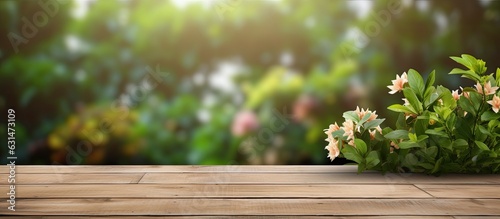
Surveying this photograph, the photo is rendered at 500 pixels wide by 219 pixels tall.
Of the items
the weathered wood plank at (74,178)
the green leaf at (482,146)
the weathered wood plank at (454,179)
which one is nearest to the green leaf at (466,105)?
the green leaf at (482,146)

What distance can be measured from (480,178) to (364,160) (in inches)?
14.2

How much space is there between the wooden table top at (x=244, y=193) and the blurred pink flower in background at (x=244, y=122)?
0.24 m

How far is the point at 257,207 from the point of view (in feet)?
4.24

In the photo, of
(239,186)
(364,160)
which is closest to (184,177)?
(239,186)

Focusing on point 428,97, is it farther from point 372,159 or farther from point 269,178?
point 269,178

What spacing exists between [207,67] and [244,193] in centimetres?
82

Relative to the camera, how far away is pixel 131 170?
1.94 meters

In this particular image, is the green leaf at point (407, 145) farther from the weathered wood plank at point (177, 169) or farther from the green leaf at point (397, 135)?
the weathered wood plank at point (177, 169)

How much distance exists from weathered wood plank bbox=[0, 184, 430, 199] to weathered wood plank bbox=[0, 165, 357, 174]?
32 centimetres

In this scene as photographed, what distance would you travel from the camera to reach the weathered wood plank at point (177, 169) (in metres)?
1.92

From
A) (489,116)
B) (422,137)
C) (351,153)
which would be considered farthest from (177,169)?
(489,116)

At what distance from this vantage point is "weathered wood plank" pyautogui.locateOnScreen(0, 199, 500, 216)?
1241 millimetres

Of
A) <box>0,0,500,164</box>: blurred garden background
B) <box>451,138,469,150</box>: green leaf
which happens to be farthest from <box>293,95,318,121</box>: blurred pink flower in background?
<box>451,138,469,150</box>: green leaf

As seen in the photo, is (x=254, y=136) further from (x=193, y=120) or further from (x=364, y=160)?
(x=364, y=160)
